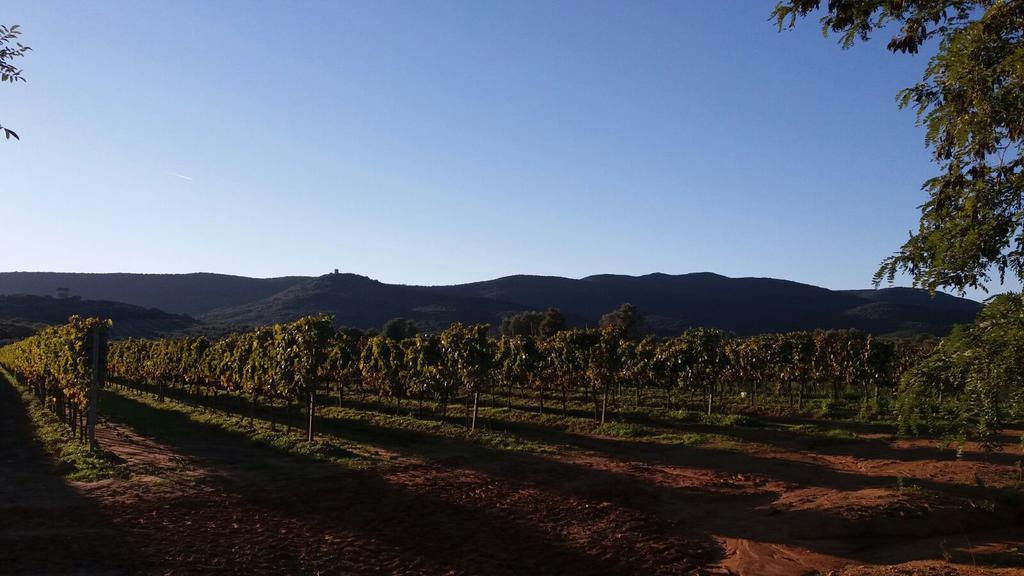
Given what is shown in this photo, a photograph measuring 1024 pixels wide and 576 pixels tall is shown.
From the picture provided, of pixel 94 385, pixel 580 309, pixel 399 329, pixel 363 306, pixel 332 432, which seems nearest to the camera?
pixel 94 385

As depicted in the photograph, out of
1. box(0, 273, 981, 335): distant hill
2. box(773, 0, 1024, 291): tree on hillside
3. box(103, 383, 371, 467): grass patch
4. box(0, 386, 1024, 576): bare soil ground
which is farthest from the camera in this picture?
box(0, 273, 981, 335): distant hill

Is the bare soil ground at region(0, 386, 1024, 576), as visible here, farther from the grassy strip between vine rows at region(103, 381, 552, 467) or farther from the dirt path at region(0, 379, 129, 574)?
the grassy strip between vine rows at region(103, 381, 552, 467)

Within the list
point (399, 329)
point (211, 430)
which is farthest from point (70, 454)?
point (399, 329)

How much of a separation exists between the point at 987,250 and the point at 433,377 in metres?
33.8

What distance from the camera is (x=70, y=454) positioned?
25.6 m

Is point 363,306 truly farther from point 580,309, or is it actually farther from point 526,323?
point 526,323

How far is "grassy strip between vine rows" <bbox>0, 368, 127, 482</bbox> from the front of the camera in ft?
73.1

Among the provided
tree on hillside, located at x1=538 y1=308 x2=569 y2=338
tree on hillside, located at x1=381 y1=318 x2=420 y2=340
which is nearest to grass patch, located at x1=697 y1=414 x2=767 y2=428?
tree on hillside, located at x1=538 y1=308 x2=569 y2=338

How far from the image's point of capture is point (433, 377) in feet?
128

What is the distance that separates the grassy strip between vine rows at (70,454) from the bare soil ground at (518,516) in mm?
724

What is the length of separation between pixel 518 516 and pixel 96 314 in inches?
5541

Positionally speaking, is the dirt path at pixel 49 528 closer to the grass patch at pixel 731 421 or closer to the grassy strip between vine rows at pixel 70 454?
the grassy strip between vine rows at pixel 70 454

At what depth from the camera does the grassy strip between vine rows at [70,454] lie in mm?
22288

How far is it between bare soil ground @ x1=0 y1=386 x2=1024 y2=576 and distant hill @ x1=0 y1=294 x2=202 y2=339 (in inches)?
4642
